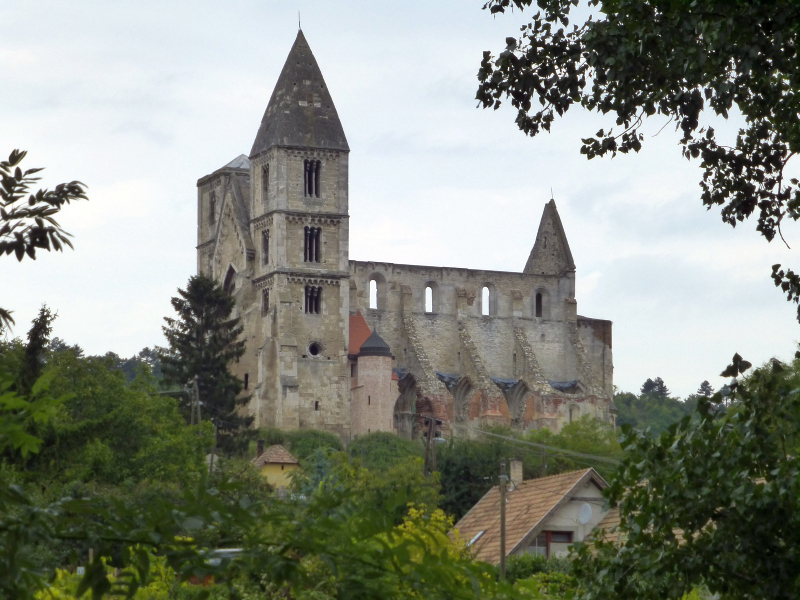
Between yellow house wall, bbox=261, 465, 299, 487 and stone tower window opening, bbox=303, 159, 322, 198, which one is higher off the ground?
stone tower window opening, bbox=303, 159, 322, 198

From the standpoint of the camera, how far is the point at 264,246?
80.4m

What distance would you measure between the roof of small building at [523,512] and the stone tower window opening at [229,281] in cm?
4354

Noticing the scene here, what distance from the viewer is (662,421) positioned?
486 feet

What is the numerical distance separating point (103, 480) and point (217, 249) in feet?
119

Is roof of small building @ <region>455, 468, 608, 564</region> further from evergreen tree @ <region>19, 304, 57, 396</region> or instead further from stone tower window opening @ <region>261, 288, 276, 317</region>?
stone tower window opening @ <region>261, 288, 276, 317</region>

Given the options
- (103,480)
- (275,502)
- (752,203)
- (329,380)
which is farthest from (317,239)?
(275,502)

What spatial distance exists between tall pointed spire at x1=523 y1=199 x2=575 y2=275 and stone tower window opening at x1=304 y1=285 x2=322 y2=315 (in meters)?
17.5

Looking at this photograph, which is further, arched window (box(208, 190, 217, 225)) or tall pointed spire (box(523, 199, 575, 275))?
tall pointed spire (box(523, 199, 575, 275))

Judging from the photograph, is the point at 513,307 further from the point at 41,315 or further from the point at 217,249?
the point at 41,315

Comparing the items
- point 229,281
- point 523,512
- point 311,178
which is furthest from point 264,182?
point 523,512

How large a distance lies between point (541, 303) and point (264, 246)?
1898 centimetres

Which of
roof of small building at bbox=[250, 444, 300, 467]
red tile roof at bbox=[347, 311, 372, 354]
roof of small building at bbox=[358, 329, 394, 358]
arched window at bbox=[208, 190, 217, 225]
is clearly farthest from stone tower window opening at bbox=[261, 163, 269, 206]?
roof of small building at bbox=[250, 444, 300, 467]

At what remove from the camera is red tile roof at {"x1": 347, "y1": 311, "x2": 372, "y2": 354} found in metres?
79.1

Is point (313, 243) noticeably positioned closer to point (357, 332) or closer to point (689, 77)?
point (357, 332)
